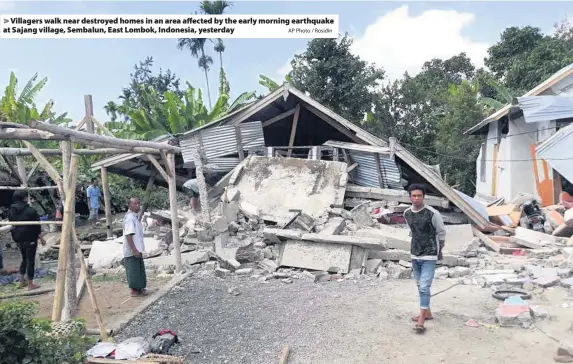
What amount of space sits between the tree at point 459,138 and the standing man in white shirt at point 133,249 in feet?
56.3

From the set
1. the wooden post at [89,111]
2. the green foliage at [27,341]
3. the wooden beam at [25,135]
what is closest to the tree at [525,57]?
the wooden post at [89,111]

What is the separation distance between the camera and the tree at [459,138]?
2108 centimetres

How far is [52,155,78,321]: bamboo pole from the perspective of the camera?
4.27 m

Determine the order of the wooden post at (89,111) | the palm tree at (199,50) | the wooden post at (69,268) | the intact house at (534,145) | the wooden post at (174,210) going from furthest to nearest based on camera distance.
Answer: the palm tree at (199,50) → the intact house at (534,145) → the wooden post at (89,111) → the wooden post at (174,210) → the wooden post at (69,268)

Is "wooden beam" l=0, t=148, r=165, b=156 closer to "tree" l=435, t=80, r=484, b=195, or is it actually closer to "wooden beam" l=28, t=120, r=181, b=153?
"wooden beam" l=28, t=120, r=181, b=153

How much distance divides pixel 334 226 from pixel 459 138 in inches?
573

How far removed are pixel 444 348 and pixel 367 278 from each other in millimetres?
3117

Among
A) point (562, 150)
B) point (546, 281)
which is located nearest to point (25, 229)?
point (546, 281)

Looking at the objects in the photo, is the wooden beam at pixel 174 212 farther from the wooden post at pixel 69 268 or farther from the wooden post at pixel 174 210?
the wooden post at pixel 69 268

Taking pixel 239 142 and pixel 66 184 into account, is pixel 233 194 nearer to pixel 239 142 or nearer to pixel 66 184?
pixel 239 142

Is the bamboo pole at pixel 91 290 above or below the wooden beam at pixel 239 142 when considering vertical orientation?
below

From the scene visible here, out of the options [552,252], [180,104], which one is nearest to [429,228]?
[552,252]

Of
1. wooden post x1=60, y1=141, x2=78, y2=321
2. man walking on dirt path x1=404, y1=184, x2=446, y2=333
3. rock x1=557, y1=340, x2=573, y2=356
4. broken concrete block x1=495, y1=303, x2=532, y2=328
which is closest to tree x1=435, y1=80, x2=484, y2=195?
broken concrete block x1=495, y1=303, x2=532, y2=328

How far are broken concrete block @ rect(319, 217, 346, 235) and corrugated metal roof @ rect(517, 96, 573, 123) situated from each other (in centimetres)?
810
